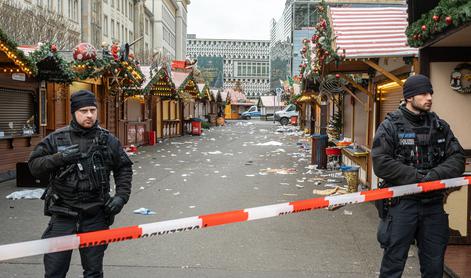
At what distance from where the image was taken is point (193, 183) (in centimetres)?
1278

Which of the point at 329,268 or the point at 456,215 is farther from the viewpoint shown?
the point at 456,215

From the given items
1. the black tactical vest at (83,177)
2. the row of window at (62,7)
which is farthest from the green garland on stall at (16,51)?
the row of window at (62,7)

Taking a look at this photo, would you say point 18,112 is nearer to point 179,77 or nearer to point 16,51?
point 16,51

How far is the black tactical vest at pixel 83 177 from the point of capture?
3.96 m

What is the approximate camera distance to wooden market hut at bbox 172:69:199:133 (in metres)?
31.3

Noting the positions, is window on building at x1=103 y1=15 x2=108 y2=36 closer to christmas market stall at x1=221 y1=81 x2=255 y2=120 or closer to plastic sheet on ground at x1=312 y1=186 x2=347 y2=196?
christmas market stall at x1=221 y1=81 x2=255 y2=120

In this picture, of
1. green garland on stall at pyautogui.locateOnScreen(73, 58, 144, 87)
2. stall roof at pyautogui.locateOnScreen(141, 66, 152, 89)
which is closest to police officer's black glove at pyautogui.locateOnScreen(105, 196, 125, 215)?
green garland on stall at pyautogui.locateOnScreen(73, 58, 144, 87)

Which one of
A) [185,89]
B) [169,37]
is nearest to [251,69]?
[169,37]

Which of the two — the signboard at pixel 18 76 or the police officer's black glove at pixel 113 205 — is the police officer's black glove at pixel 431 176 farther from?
the signboard at pixel 18 76

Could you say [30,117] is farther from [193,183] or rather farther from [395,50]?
[395,50]

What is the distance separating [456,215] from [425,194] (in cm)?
→ 271

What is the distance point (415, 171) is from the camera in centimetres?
417

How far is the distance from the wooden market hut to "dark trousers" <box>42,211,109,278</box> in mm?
25621

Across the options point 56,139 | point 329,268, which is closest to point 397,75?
point 329,268
